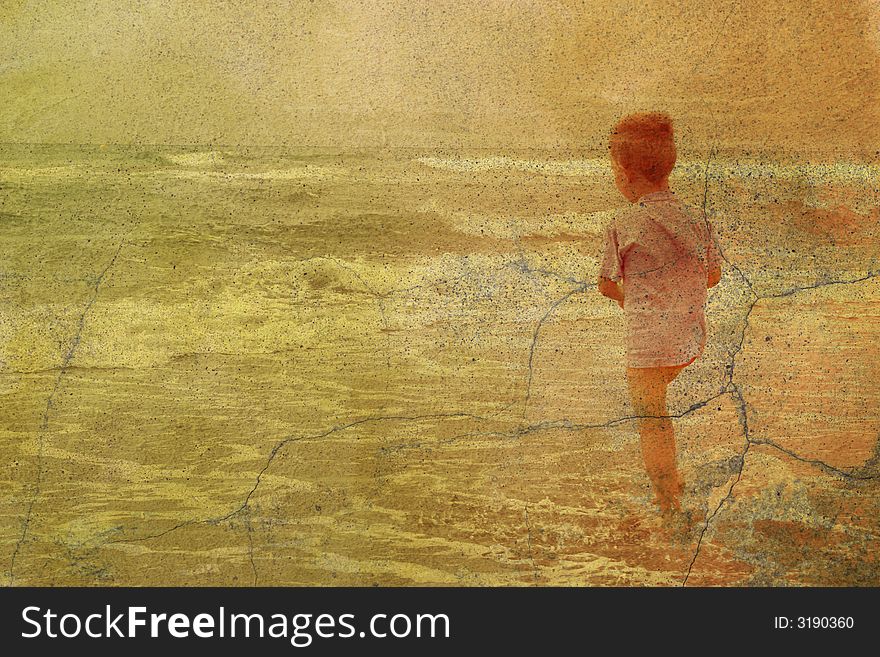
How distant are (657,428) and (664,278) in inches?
14.5

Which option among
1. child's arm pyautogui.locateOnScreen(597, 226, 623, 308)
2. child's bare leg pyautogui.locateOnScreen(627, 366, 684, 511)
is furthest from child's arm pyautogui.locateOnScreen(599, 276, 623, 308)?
child's bare leg pyautogui.locateOnScreen(627, 366, 684, 511)

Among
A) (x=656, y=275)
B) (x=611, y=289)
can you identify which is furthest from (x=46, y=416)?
(x=656, y=275)

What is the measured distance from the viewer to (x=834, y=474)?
1.78 m

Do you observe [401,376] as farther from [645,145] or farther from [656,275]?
[645,145]

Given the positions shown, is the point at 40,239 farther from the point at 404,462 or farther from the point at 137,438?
the point at 404,462

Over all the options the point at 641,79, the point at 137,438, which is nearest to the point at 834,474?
the point at 641,79

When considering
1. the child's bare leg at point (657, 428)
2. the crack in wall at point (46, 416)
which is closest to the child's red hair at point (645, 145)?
the child's bare leg at point (657, 428)

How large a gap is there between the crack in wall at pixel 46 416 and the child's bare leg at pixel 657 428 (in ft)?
4.31

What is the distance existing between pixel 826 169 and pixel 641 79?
0.51 m

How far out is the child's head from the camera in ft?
Answer: 5.83

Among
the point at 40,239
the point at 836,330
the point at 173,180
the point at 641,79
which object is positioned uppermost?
the point at 641,79

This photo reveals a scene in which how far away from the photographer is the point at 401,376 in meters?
1.77

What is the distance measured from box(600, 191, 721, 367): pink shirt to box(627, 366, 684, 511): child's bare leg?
0.10ft

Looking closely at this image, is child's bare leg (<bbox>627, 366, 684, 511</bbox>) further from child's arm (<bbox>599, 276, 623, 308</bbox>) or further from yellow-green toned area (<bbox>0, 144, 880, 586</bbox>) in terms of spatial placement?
child's arm (<bbox>599, 276, 623, 308</bbox>)
